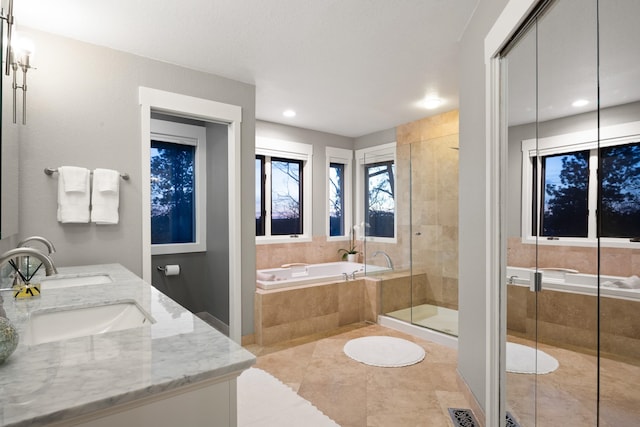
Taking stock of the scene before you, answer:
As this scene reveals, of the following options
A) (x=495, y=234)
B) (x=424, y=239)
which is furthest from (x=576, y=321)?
(x=424, y=239)

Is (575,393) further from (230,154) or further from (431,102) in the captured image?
(431,102)

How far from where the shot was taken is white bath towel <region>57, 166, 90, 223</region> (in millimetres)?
2486

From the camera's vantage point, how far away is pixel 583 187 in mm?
1199

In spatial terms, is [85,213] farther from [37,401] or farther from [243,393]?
[37,401]

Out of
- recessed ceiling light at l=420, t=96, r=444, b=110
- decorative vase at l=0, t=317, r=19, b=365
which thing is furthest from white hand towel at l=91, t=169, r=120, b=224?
recessed ceiling light at l=420, t=96, r=444, b=110

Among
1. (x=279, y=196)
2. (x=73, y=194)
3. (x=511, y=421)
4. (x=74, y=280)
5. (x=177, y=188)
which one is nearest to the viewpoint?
(x=511, y=421)

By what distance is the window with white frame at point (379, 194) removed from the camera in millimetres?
4430

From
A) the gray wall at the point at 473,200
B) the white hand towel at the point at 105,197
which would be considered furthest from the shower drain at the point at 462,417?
the white hand towel at the point at 105,197

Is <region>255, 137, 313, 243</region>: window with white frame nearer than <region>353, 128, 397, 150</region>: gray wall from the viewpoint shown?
Yes

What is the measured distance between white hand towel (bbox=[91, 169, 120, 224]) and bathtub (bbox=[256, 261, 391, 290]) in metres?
1.56

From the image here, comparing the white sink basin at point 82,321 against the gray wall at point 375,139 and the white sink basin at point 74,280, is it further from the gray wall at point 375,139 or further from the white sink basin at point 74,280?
the gray wall at point 375,139

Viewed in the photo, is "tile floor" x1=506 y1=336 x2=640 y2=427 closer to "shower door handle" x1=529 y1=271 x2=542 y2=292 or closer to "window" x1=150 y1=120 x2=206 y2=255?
"shower door handle" x1=529 y1=271 x2=542 y2=292

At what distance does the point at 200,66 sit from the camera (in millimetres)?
3037

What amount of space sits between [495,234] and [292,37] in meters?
1.89
